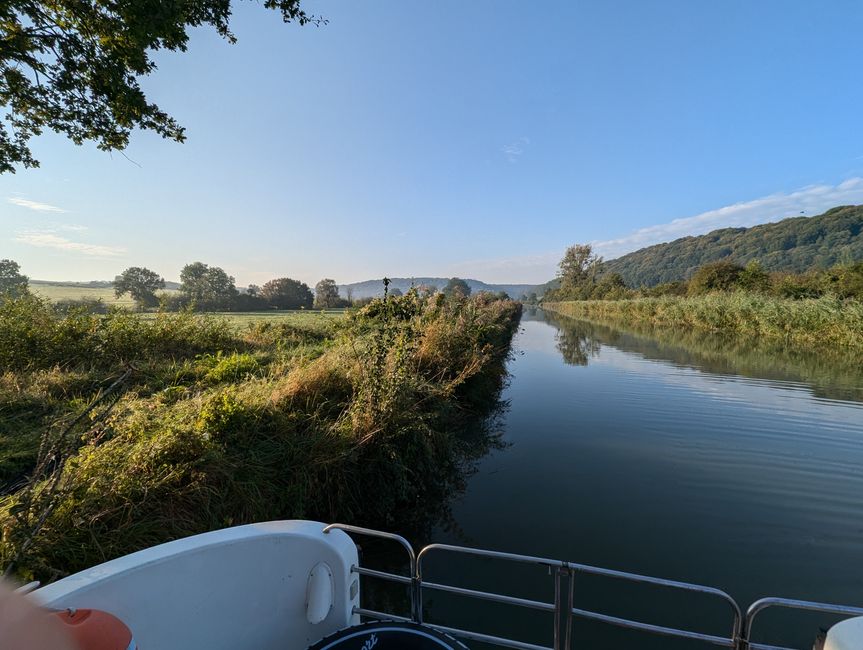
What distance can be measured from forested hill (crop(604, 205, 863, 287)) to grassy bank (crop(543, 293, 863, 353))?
48207 mm

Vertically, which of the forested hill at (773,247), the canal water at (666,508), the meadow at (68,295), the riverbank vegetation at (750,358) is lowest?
the canal water at (666,508)

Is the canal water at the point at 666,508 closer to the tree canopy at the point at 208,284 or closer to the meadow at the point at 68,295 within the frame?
the meadow at the point at 68,295

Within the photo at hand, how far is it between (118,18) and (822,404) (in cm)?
1582

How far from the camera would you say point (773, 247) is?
3612 inches

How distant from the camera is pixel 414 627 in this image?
5.72 ft

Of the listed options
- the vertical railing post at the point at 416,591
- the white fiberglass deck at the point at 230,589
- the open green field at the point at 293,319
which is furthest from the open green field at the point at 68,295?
the vertical railing post at the point at 416,591

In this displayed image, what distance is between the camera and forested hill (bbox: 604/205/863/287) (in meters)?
79.9

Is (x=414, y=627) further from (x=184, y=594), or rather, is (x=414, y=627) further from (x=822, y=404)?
(x=822, y=404)

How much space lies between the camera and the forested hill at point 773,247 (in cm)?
7988

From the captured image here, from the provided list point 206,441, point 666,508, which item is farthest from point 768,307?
point 206,441

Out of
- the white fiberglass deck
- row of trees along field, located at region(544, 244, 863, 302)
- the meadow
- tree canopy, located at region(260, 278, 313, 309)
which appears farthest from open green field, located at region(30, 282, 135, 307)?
row of trees along field, located at region(544, 244, 863, 302)

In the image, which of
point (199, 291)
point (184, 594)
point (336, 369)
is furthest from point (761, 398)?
point (199, 291)

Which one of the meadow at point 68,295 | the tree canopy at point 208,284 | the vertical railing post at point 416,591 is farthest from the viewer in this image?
the tree canopy at point 208,284

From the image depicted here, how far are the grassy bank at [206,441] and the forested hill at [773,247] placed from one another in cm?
7877
